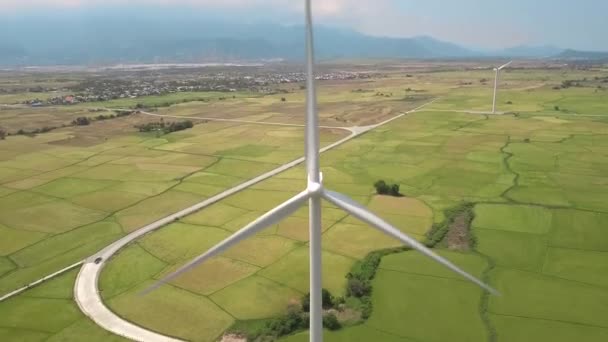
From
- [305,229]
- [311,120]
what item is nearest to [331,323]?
[311,120]

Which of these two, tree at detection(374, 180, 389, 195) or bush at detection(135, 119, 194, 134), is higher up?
bush at detection(135, 119, 194, 134)

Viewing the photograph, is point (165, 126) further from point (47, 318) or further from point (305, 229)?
point (47, 318)

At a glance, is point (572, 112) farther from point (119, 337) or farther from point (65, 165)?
point (119, 337)

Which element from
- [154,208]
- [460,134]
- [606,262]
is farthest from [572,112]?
[154,208]

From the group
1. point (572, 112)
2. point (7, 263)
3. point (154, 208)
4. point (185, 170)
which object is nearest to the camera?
point (7, 263)

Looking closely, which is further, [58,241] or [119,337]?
[58,241]

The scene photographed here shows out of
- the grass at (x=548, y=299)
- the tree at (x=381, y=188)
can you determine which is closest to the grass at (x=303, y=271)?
the grass at (x=548, y=299)

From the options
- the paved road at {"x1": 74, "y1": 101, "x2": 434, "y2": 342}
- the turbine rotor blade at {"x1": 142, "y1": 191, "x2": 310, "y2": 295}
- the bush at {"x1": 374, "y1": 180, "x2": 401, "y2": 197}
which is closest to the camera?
the turbine rotor blade at {"x1": 142, "y1": 191, "x2": 310, "y2": 295}

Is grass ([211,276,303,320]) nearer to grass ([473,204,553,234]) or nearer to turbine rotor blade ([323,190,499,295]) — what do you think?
turbine rotor blade ([323,190,499,295])

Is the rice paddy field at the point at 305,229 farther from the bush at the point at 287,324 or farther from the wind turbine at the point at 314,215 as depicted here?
the wind turbine at the point at 314,215

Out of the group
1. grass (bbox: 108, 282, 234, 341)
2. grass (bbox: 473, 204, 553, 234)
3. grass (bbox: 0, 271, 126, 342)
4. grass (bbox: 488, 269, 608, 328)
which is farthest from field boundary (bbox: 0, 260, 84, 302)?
grass (bbox: 473, 204, 553, 234)
